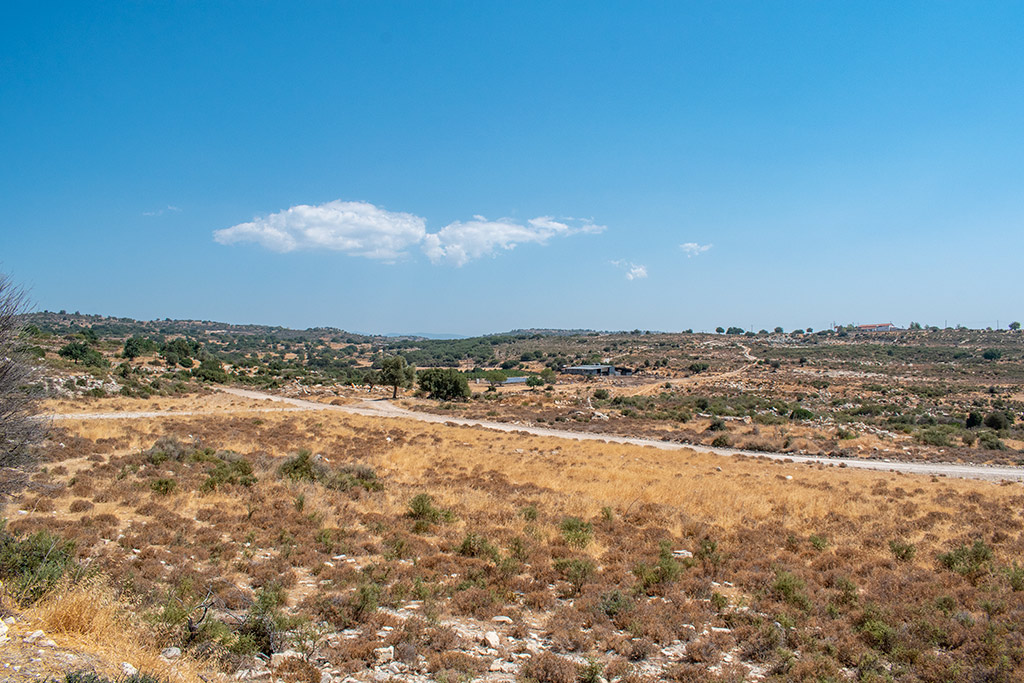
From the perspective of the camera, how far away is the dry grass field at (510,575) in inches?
258

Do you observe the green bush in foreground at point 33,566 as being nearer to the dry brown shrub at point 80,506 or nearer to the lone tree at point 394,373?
the dry brown shrub at point 80,506

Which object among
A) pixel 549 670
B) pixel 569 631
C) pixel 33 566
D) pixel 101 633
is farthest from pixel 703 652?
pixel 33 566

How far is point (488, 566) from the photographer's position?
10016 mm

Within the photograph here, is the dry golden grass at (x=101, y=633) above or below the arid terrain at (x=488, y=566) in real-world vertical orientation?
above

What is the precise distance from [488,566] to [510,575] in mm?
632

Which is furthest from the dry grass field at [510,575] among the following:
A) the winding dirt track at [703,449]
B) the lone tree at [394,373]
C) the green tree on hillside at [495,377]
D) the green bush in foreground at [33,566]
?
the green tree on hillside at [495,377]

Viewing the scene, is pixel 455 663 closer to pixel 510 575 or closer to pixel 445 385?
pixel 510 575

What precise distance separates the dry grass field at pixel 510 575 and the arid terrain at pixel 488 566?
49 mm

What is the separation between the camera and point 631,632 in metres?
7.70

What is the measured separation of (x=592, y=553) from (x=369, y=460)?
14.5 m

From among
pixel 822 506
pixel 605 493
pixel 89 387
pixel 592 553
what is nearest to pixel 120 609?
pixel 592 553

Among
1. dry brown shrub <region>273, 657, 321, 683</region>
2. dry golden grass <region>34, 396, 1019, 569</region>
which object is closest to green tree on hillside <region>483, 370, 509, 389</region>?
dry golden grass <region>34, 396, 1019, 569</region>

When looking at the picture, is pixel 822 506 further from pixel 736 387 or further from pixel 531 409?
pixel 736 387

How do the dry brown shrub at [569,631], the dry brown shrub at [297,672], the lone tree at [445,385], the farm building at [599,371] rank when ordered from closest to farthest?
the dry brown shrub at [297,672] < the dry brown shrub at [569,631] < the lone tree at [445,385] < the farm building at [599,371]
